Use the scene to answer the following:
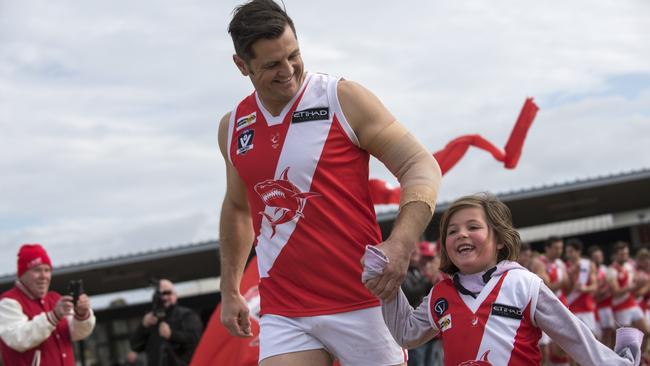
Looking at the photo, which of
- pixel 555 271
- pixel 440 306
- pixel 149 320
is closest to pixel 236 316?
pixel 440 306

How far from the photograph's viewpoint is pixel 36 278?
325 inches

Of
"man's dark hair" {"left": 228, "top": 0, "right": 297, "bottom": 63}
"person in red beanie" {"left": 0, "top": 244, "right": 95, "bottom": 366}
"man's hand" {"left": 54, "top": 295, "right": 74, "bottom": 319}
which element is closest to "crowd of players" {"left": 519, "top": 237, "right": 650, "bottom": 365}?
"person in red beanie" {"left": 0, "top": 244, "right": 95, "bottom": 366}

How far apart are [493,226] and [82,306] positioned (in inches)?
183

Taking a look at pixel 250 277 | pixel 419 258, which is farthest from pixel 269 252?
pixel 419 258

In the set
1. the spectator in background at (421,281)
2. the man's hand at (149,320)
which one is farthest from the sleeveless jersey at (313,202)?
the man's hand at (149,320)

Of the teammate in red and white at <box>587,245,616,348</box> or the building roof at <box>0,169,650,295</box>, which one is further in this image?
the building roof at <box>0,169,650,295</box>

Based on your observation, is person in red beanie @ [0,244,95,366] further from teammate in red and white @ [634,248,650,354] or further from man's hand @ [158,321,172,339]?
teammate in red and white @ [634,248,650,354]

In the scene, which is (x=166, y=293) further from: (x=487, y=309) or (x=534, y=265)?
(x=487, y=309)

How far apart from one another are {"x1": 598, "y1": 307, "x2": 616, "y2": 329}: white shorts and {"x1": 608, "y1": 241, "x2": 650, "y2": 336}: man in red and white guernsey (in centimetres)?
14

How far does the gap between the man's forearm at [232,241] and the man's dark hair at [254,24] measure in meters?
0.96

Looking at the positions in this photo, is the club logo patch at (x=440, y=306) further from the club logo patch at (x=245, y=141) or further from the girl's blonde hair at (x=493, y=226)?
the club logo patch at (x=245, y=141)

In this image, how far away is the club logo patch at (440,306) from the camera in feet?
14.0

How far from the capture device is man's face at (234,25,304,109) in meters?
4.12

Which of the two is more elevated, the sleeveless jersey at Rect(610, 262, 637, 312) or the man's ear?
the man's ear
